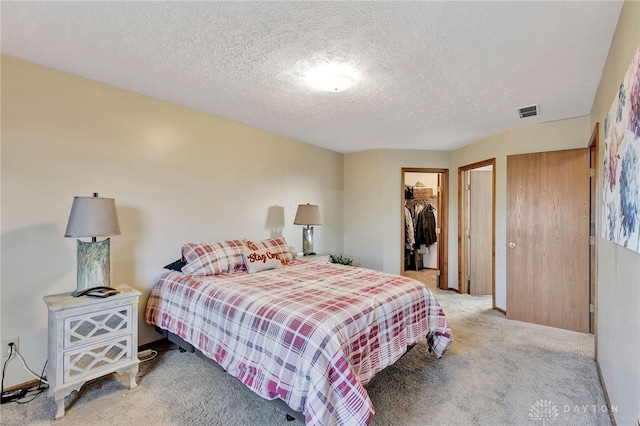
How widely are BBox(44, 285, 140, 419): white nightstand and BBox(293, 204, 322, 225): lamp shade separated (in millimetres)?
2119

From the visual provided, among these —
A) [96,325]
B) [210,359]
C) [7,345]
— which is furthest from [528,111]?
[7,345]

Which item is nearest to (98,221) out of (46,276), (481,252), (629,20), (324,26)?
(46,276)

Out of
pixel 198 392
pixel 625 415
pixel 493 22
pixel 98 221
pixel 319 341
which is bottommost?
pixel 198 392

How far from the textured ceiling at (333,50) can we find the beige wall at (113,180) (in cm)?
22

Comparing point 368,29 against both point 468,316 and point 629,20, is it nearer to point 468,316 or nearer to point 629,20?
point 629,20

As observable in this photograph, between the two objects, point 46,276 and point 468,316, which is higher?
point 46,276

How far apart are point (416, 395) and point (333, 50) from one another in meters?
2.37

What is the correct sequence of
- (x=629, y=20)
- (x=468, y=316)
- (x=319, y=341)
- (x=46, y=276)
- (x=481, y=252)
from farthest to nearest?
(x=481, y=252), (x=468, y=316), (x=46, y=276), (x=319, y=341), (x=629, y=20)

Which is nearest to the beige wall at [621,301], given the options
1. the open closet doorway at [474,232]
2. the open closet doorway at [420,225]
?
the open closet doorway at [474,232]

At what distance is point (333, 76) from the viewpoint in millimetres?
2186

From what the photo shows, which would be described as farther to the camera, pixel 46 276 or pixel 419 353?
pixel 419 353

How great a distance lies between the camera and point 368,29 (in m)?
1.68

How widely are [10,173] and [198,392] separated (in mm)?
1999

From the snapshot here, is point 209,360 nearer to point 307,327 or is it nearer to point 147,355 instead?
point 147,355
